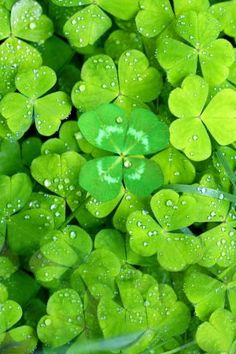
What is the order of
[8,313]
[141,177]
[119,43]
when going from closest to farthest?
1. [8,313]
2. [141,177]
3. [119,43]

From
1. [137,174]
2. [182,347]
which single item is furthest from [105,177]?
[182,347]

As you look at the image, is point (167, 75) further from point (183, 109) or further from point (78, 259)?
point (78, 259)

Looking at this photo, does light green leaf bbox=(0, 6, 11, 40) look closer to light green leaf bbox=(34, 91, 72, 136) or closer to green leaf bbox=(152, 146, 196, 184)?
light green leaf bbox=(34, 91, 72, 136)

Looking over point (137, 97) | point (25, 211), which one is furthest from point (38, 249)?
point (137, 97)

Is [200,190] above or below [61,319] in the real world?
above

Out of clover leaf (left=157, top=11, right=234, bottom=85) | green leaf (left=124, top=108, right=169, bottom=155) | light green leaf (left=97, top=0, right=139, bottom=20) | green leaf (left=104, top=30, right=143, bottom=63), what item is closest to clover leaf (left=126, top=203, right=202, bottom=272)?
green leaf (left=124, top=108, right=169, bottom=155)

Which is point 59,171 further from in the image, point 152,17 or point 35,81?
point 152,17
